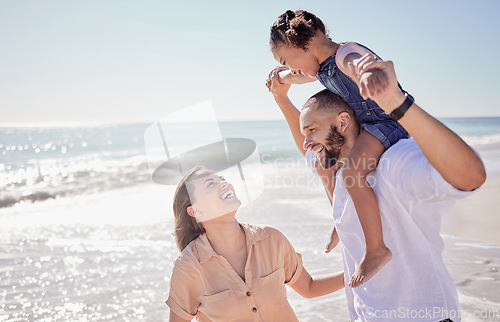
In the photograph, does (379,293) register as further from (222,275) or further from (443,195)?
(222,275)

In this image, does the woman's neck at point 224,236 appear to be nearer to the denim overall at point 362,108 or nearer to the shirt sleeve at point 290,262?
the shirt sleeve at point 290,262

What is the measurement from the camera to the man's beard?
2.09 metres

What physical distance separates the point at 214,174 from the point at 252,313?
827 mm

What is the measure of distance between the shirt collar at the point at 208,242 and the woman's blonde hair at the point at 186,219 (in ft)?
0.39

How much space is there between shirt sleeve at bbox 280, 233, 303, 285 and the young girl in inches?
34.6

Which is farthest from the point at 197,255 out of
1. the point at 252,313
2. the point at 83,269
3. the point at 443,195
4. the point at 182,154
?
the point at 83,269

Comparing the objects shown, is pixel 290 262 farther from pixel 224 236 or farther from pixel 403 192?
pixel 403 192

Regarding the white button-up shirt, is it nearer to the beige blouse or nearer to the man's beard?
the man's beard

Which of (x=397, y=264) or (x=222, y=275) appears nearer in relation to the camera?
(x=397, y=264)

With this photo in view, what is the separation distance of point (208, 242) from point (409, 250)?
1.28m

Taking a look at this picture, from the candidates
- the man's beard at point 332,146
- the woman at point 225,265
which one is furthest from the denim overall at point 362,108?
the woman at point 225,265

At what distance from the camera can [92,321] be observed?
4777mm

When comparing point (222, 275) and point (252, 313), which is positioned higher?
point (222, 275)

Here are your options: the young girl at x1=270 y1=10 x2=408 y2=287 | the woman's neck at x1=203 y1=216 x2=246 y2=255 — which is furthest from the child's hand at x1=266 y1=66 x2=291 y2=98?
the woman's neck at x1=203 y1=216 x2=246 y2=255
